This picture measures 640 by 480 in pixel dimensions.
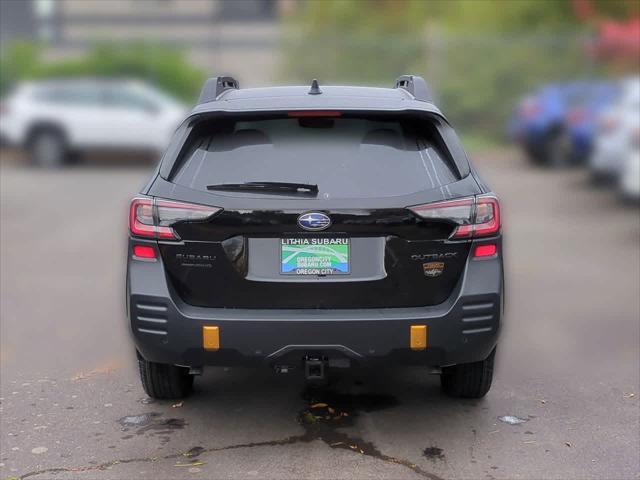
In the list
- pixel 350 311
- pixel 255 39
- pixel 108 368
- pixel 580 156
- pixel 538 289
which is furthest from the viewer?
pixel 255 39

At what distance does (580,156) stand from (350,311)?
14.4 m

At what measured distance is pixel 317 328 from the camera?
4.50m

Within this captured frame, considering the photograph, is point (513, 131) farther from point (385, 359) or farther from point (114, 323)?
point (385, 359)

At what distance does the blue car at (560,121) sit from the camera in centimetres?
1791

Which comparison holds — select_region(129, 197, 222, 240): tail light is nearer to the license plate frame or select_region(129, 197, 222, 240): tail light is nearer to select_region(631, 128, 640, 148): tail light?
the license plate frame

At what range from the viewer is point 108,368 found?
627 centimetres

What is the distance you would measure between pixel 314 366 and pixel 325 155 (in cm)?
103

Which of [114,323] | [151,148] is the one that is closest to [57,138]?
[151,148]

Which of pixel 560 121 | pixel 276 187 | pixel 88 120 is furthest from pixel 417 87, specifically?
pixel 88 120

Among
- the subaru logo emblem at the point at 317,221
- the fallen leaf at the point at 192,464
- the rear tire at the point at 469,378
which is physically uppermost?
the subaru logo emblem at the point at 317,221

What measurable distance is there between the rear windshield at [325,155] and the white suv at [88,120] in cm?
1458

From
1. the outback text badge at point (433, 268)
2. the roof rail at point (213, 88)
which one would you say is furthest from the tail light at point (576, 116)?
the outback text badge at point (433, 268)

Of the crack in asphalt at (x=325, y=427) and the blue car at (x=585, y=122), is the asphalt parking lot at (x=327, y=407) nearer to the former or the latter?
the crack in asphalt at (x=325, y=427)

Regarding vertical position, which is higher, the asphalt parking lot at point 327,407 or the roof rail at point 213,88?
the roof rail at point 213,88
